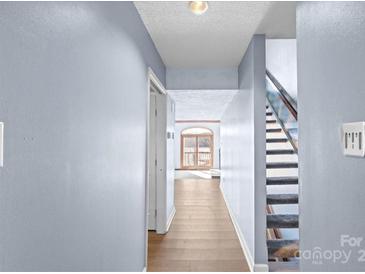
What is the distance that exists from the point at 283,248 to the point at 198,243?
1.07m

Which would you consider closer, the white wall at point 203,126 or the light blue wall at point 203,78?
the light blue wall at point 203,78

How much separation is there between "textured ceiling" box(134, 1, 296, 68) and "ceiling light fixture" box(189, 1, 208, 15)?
0.15ft

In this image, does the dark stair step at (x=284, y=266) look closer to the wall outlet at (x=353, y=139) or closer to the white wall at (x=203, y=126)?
the wall outlet at (x=353, y=139)

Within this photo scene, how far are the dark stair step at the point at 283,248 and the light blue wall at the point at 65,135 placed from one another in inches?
69.7

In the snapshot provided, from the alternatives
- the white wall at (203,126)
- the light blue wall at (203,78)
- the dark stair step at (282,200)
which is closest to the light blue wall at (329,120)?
the dark stair step at (282,200)

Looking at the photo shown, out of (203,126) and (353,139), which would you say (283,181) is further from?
(203,126)

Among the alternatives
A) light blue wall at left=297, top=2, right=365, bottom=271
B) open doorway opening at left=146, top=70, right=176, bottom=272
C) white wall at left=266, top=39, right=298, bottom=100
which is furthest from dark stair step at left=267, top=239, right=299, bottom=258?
white wall at left=266, top=39, right=298, bottom=100

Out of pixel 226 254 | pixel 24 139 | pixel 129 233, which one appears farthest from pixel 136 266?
pixel 24 139

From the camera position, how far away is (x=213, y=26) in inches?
102

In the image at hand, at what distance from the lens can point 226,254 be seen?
10.4 ft

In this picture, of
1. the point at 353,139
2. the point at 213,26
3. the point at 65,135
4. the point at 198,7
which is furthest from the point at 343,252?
the point at 213,26

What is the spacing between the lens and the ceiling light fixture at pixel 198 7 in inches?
Result: 83.2

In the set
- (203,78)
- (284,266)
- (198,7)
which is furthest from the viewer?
(203,78)

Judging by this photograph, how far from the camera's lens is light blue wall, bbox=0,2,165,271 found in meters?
0.81
